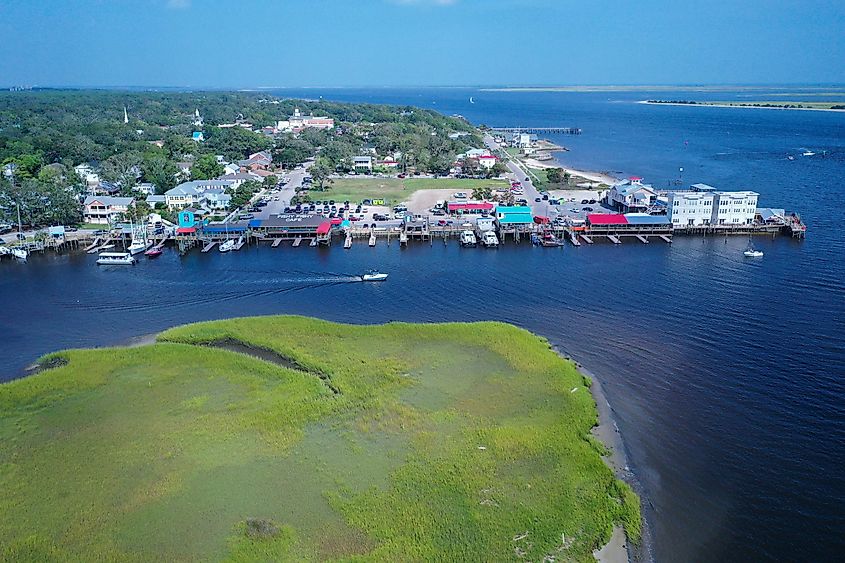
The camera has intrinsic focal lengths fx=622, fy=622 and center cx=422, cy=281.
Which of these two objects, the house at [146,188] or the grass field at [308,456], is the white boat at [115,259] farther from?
the house at [146,188]

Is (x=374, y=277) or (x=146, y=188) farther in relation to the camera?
(x=146, y=188)

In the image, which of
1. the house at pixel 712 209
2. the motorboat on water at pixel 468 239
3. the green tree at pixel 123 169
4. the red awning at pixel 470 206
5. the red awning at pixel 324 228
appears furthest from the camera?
the green tree at pixel 123 169

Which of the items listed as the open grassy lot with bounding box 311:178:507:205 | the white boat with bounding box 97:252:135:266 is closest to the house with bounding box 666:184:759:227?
the open grassy lot with bounding box 311:178:507:205

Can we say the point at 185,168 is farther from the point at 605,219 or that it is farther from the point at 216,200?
the point at 605,219

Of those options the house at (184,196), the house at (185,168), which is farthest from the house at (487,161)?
the house at (185,168)

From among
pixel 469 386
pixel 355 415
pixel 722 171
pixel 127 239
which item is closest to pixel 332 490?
pixel 355 415

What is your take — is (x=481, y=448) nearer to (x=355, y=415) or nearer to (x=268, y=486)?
(x=355, y=415)

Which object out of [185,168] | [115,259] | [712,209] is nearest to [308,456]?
[115,259]
